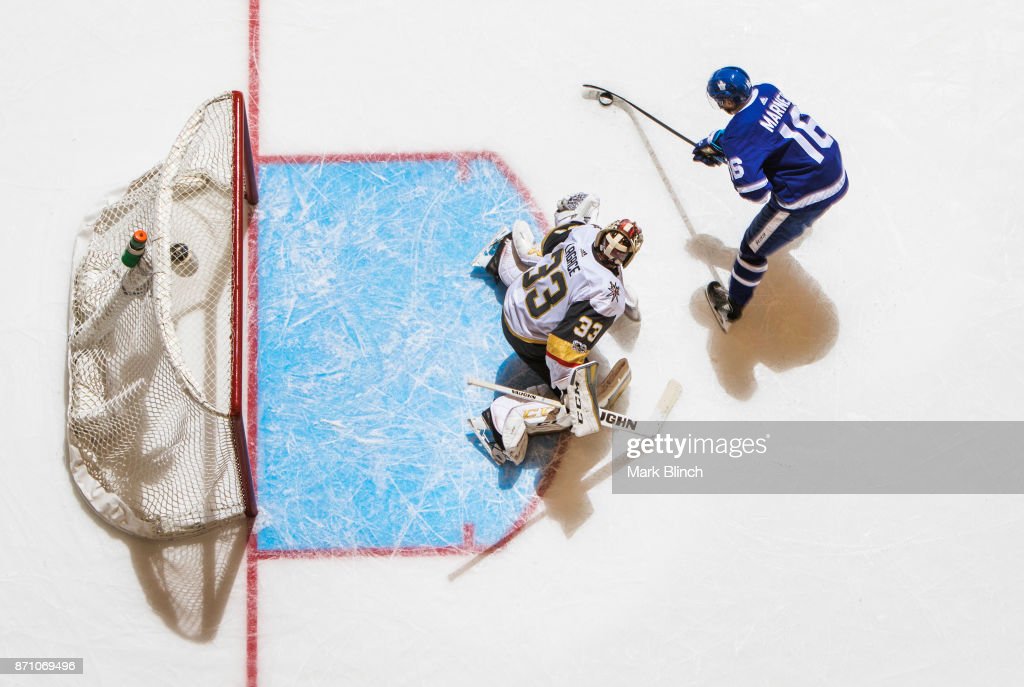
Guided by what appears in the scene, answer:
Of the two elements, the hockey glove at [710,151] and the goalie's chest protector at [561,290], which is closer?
the goalie's chest protector at [561,290]

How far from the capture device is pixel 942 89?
248 inches

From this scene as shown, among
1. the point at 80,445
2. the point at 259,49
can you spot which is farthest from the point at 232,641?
the point at 259,49

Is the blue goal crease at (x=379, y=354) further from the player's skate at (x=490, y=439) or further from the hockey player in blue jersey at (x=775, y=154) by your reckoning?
the hockey player in blue jersey at (x=775, y=154)

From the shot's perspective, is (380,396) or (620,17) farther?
(620,17)

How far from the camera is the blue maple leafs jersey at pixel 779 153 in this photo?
512 cm

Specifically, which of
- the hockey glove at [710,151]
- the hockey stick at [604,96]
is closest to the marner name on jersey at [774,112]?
the hockey glove at [710,151]

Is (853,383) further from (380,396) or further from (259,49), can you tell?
(259,49)

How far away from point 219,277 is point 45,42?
5.81 feet

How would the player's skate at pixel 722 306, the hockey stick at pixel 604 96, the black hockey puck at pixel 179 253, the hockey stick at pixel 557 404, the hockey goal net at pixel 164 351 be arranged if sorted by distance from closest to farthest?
the hockey goal net at pixel 164 351 → the hockey stick at pixel 557 404 → the black hockey puck at pixel 179 253 → the player's skate at pixel 722 306 → the hockey stick at pixel 604 96

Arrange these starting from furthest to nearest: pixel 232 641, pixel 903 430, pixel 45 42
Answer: pixel 45 42 < pixel 903 430 < pixel 232 641

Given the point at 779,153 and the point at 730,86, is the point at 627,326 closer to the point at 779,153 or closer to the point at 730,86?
the point at 779,153

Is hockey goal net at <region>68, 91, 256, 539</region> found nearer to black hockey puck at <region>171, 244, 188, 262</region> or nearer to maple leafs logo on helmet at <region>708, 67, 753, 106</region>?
black hockey puck at <region>171, 244, 188, 262</region>

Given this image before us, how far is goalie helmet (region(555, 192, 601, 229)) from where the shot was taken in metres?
5.46

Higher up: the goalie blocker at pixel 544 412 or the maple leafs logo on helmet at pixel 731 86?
the maple leafs logo on helmet at pixel 731 86
